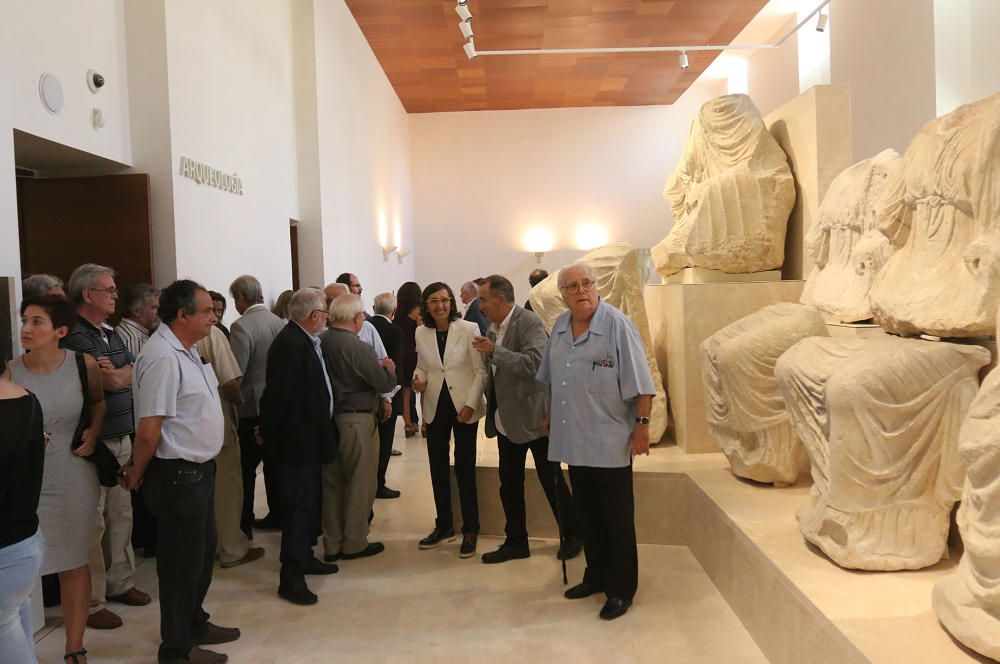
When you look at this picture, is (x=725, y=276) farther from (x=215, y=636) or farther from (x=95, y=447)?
(x=95, y=447)

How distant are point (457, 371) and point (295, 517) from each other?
1.22m

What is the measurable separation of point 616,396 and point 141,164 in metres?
3.77

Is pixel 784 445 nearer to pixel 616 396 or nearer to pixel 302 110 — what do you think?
pixel 616 396

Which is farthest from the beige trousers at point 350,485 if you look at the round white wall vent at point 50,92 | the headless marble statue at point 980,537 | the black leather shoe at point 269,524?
the headless marble statue at point 980,537

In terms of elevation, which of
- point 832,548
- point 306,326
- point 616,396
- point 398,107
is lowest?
point 832,548

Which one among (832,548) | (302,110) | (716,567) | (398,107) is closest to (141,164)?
(302,110)

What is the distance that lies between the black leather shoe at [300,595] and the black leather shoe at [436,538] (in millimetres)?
959

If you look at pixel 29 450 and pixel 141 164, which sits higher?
pixel 141 164

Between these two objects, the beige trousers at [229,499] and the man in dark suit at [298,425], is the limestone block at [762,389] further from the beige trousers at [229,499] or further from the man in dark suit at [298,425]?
the beige trousers at [229,499]

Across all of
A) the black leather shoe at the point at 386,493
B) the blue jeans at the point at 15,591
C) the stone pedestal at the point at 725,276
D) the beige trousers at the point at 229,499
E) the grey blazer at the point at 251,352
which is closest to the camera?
the blue jeans at the point at 15,591

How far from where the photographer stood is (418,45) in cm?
1229

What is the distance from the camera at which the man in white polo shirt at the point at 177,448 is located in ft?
10.5

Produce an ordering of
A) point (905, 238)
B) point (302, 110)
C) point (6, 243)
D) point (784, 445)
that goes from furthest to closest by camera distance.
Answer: point (302, 110) → point (784, 445) → point (6, 243) → point (905, 238)

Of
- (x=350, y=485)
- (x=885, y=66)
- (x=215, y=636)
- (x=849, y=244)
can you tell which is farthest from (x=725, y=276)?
(x=885, y=66)
